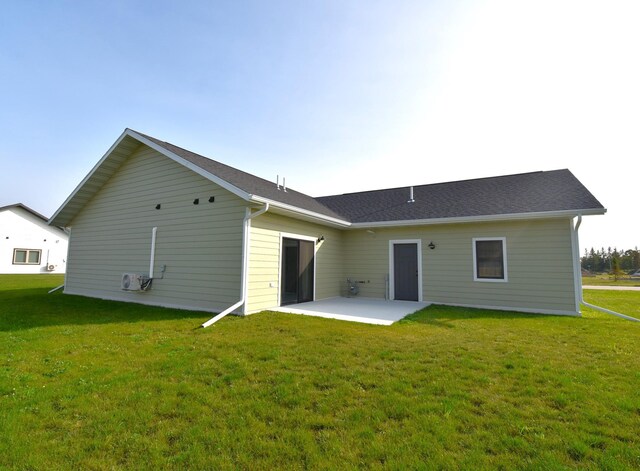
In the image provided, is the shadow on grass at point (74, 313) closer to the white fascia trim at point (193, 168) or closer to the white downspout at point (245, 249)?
the white downspout at point (245, 249)

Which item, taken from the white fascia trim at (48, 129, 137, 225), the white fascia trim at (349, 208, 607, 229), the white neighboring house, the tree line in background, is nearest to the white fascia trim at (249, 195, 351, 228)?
the white fascia trim at (349, 208, 607, 229)

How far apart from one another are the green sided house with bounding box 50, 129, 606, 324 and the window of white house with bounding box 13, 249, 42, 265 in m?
16.8

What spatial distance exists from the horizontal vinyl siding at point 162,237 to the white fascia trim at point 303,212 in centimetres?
68

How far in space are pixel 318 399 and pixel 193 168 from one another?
625 cm

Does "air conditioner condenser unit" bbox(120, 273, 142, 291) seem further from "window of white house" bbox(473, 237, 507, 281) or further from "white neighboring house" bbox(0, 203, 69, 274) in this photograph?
"white neighboring house" bbox(0, 203, 69, 274)

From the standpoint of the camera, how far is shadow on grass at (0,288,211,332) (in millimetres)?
6181

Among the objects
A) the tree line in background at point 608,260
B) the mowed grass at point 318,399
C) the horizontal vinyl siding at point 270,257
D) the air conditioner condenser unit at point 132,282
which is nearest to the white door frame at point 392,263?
the horizontal vinyl siding at point 270,257

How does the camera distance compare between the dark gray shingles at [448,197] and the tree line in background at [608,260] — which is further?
the tree line in background at [608,260]

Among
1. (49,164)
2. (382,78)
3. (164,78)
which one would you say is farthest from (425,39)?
(49,164)

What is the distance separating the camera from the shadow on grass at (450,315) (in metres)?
6.46

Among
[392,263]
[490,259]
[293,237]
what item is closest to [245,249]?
[293,237]

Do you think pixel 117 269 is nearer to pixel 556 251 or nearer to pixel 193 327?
pixel 193 327

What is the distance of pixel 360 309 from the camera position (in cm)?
798

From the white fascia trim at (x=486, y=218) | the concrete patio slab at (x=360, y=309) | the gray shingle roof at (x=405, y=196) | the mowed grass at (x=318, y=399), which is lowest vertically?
the mowed grass at (x=318, y=399)
